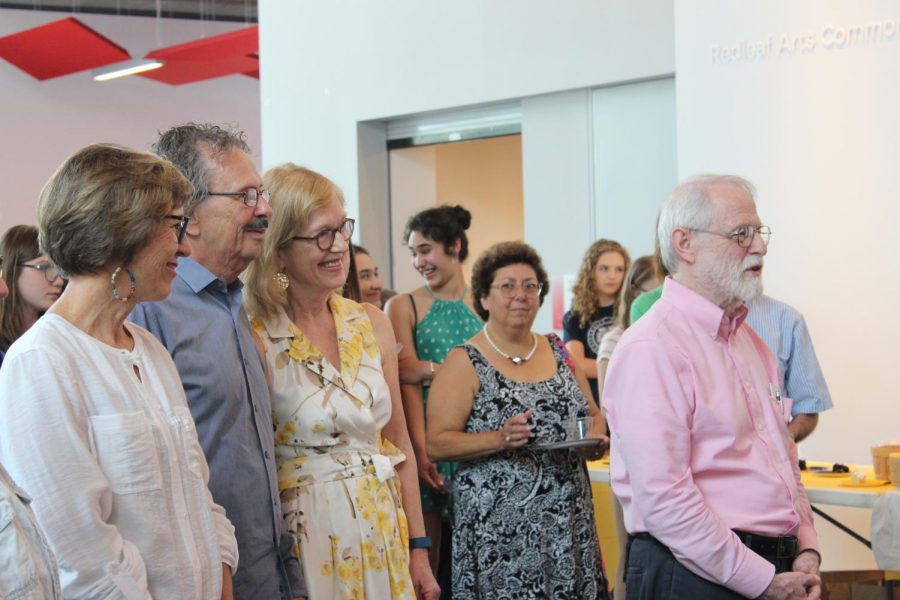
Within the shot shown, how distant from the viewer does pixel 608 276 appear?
6445 millimetres

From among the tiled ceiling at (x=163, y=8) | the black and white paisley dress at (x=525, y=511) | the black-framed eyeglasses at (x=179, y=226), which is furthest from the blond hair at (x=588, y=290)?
the tiled ceiling at (x=163, y=8)

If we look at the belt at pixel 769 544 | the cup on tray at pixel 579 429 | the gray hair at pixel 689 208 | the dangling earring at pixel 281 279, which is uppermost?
the gray hair at pixel 689 208

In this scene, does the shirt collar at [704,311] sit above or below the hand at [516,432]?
above

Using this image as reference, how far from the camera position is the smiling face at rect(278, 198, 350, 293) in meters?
2.77

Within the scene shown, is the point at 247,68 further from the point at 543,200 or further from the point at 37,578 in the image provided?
the point at 37,578

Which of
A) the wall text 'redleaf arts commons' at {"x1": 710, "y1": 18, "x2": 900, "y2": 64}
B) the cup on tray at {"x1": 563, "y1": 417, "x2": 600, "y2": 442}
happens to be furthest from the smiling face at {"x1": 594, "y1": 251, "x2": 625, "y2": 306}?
the cup on tray at {"x1": 563, "y1": 417, "x2": 600, "y2": 442}

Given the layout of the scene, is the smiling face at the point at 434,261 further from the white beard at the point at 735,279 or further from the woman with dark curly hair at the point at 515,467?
the white beard at the point at 735,279

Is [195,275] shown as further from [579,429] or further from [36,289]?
[36,289]

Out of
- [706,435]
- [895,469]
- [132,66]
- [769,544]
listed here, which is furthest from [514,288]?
[132,66]

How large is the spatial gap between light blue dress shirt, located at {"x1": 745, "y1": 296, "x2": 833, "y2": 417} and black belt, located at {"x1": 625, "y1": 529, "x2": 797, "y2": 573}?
175cm

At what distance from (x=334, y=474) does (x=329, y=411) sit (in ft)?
0.48

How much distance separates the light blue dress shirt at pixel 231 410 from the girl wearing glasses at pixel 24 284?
163 centimetres

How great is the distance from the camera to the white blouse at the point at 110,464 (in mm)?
1785

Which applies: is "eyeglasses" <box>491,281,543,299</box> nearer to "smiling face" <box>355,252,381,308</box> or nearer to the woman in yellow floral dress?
the woman in yellow floral dress
